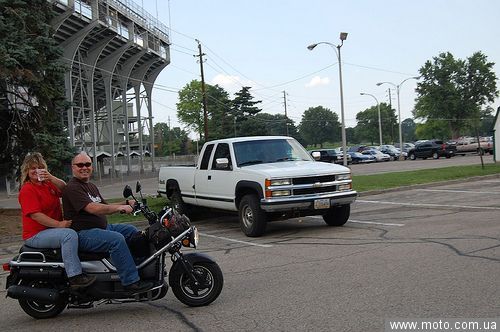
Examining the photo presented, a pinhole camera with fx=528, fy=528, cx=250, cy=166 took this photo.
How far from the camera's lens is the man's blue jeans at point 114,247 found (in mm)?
5348

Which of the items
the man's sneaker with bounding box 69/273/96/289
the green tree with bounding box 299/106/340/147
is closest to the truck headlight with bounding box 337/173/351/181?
the man's sneaker with bounding box 69/273/96/289

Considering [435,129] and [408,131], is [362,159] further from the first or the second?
[408,131]

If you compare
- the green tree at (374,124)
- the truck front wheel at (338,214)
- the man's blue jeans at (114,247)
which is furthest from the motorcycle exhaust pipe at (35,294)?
the green tree at (374,124)

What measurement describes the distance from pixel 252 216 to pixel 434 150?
1681 inches

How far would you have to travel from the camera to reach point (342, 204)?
1048 centimetres

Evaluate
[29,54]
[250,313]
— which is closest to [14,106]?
[29,54]

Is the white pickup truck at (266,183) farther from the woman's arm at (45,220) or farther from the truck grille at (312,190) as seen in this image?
the woman's arm at (45,220)

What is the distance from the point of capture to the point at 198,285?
18.7ft

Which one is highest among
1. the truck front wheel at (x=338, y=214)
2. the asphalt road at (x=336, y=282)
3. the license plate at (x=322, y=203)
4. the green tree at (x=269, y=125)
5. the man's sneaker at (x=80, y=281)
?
the green tree at (x=269, y=125)

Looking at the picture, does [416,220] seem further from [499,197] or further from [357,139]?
[357,139]

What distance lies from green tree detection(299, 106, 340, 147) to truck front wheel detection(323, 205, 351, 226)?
12654 centimetres

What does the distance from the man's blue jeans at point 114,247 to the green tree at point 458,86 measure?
9062cm

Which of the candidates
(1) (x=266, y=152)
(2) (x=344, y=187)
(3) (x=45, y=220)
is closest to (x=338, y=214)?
(2) (x=344, y=187)

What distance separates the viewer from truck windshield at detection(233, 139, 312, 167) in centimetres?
1120
